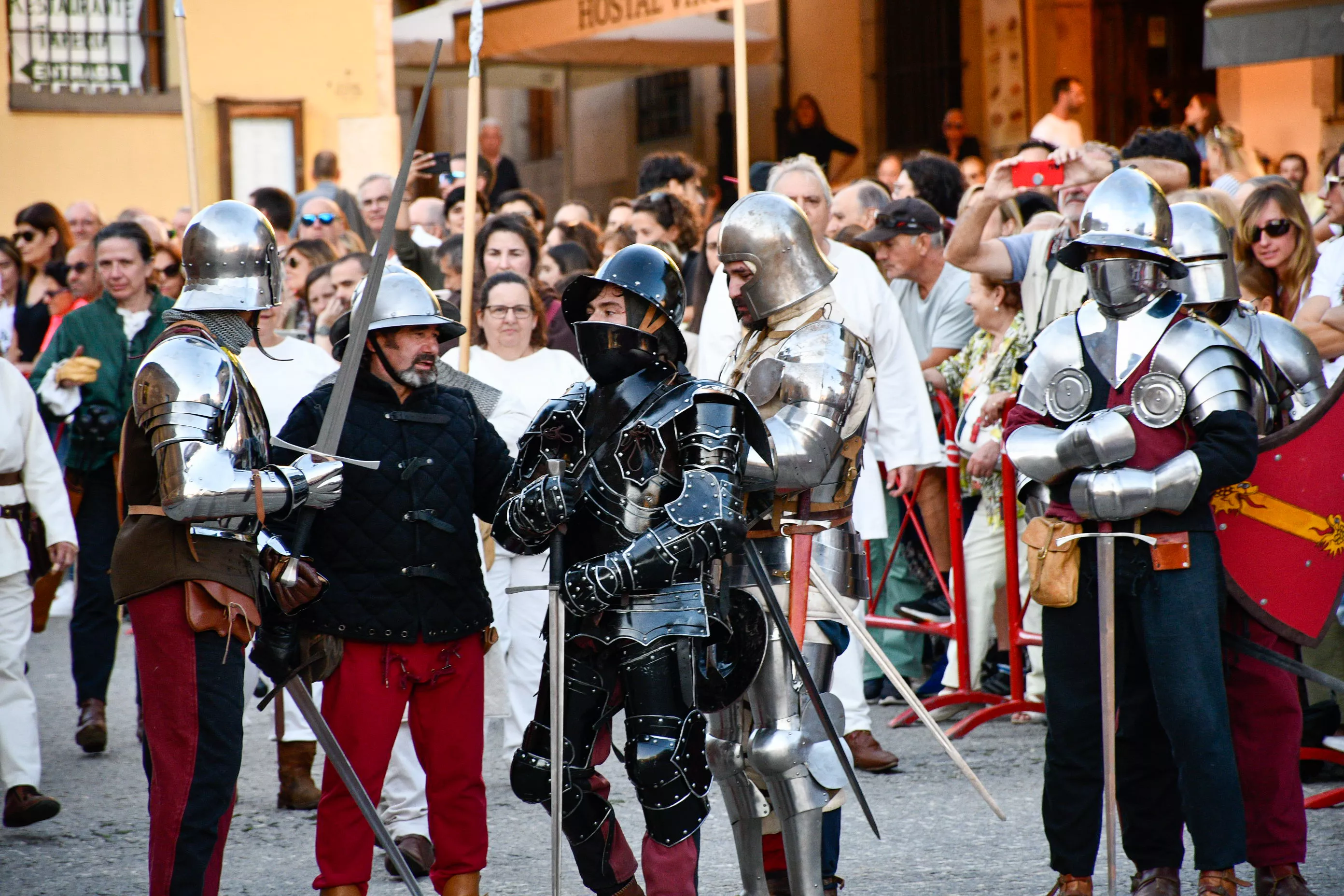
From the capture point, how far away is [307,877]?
532cm

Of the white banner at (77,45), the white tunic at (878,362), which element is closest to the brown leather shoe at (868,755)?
the white tunic at (878,362)

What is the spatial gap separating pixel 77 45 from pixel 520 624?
10351mm

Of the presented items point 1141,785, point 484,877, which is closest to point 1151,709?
point 1141,785

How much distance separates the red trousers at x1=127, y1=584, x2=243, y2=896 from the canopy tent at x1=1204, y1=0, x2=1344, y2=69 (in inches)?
283

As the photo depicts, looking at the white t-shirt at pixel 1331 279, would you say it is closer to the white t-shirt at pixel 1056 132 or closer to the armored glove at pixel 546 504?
the armored glove at pixel 546 504

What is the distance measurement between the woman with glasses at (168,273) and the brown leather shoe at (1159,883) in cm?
532

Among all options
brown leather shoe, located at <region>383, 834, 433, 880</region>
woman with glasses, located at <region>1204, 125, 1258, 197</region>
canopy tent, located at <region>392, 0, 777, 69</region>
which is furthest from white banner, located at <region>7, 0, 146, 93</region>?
brown leather shoe, located at <region>383, 834, 433, 880</region>

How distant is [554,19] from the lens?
41.4 feet

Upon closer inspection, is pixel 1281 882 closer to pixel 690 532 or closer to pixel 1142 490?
pixel 1142 490

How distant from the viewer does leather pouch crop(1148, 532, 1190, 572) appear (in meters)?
4.54

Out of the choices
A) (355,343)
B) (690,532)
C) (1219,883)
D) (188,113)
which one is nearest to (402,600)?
(355,343)

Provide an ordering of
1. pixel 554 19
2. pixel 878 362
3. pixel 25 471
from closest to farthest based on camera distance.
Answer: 1. pixel 25 471
2. pixel 878 362
3. pixel 554 19

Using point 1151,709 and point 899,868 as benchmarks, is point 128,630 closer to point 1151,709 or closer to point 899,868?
point 899,868

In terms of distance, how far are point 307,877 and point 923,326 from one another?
153 inches
